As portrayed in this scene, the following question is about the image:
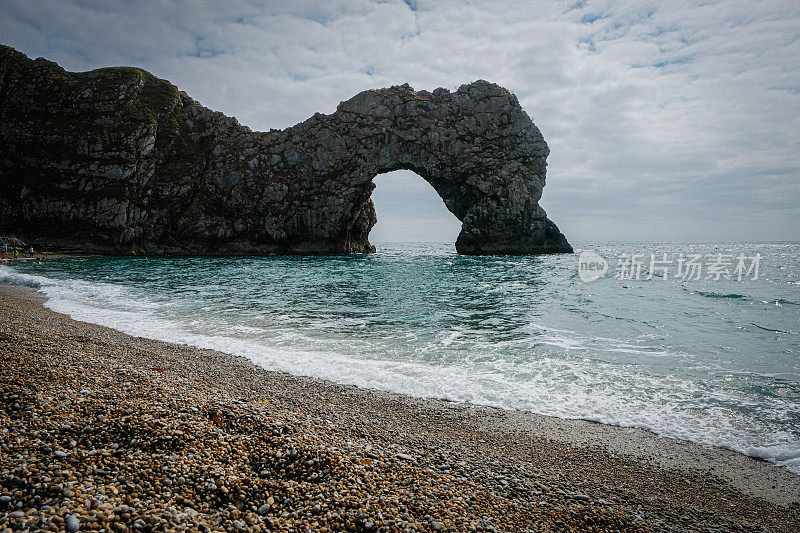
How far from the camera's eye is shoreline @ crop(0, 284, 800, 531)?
16.4 feet

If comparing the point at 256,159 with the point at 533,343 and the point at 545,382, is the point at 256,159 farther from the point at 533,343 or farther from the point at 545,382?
the point at 545,382

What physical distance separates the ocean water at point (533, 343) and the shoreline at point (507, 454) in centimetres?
75

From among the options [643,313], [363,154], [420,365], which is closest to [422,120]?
[363,154]

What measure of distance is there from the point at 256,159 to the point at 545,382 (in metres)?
86.8

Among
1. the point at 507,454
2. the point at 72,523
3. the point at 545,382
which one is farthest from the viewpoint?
the point at 545,382

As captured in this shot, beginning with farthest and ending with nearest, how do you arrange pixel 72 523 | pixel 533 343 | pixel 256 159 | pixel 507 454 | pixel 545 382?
pixel 256 159 < pixel 533 343 < pixel 545 382 < pixel 507 454 < pixel 72 523

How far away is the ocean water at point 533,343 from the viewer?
885 centimetres

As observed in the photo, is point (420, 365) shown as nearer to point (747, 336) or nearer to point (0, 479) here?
point (0, 479)

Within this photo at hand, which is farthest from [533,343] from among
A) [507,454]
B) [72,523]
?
[72,523]

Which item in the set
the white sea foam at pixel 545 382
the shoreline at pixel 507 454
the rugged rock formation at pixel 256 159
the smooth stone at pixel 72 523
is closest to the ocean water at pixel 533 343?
the white sea foam at pixel 545 382

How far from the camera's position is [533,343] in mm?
14234

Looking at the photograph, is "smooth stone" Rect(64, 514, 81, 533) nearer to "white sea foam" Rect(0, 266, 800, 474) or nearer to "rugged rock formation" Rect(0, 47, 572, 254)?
"white sea foam" Rect(0, 266, 800, 474)

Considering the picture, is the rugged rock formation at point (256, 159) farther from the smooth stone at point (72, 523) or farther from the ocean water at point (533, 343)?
the smooth stone at point (72, 523)

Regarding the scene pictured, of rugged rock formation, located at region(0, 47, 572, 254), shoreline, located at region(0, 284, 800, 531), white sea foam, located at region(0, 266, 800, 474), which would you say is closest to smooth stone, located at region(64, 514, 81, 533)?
shoreline, located at region(0, 284, 800, 531)
